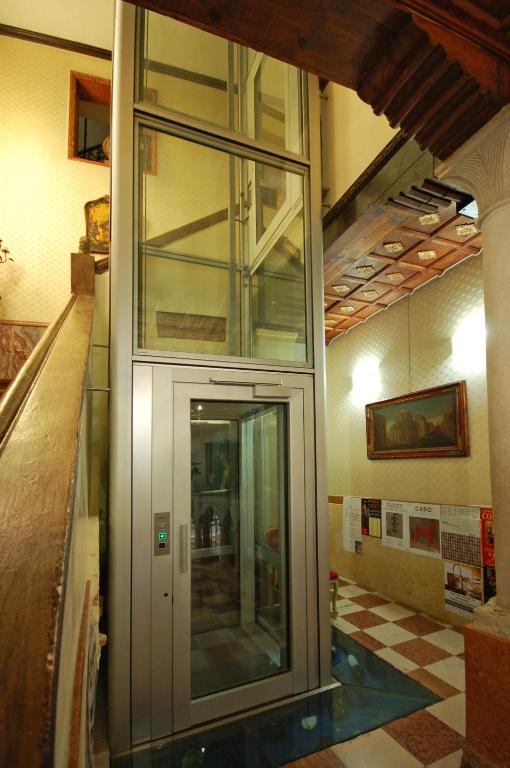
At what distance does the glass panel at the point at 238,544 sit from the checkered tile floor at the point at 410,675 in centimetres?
70

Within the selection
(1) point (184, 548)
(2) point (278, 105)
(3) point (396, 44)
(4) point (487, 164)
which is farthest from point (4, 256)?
(4) point (487, 164)

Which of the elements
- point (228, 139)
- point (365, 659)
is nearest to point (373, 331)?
point (228, 139)

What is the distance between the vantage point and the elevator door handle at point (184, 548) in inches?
108

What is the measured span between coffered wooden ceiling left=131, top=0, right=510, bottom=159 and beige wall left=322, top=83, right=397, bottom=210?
1.34 m

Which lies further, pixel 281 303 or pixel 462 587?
pixel 462 587

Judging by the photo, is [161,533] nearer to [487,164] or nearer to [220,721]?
[220,721]

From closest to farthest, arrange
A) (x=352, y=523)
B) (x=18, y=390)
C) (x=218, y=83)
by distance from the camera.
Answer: (x=18, y=390) → (x=218, y=83) → (x=352, y=523)

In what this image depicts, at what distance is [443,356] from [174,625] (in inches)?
136

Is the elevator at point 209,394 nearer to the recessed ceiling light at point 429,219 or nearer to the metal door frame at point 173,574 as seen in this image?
the metal door frame at point 173,574

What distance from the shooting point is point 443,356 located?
14.6 ft

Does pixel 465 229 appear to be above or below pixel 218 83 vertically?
below

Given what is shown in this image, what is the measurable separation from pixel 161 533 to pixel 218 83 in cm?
352

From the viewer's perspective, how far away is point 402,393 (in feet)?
16.5

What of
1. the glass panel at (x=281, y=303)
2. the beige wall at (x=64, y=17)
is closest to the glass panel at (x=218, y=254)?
the glass panel at (x=281, y=303)
